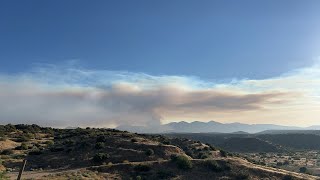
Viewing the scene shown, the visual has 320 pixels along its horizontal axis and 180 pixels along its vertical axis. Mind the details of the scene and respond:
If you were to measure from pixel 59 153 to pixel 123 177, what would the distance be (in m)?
18.5

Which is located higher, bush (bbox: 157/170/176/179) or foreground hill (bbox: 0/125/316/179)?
foreground hill (bbox: 0/125/316/179)

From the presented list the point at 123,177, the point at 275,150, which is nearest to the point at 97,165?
the point at 123,177

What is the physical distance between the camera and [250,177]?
59.1m

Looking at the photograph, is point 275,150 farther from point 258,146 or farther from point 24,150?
point 24,150

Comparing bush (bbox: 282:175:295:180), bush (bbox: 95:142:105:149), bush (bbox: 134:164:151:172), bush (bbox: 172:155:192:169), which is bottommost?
bush (bbox: 282:175:295:180)

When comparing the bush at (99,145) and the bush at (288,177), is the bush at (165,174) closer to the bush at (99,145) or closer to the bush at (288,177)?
the bush at (288,177)

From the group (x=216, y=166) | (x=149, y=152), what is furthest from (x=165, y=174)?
(x=149, y=152)

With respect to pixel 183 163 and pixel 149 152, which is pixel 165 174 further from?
pixel 149 152

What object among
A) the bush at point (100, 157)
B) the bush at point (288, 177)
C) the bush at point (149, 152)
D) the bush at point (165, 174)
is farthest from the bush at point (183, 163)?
the bush at point (288, 177)

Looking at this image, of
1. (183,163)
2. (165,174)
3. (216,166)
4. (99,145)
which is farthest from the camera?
(99,145)

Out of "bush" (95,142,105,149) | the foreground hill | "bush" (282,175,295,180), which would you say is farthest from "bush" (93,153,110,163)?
"bush" (282,175,295,180)

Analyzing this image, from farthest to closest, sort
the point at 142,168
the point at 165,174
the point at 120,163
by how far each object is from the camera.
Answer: the point at 120,163
the point at 142,168
the point at 165,174

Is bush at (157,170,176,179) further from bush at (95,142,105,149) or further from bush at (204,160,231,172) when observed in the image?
bush at (95,142,105,149)

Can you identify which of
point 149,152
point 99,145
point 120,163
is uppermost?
point 99,145
